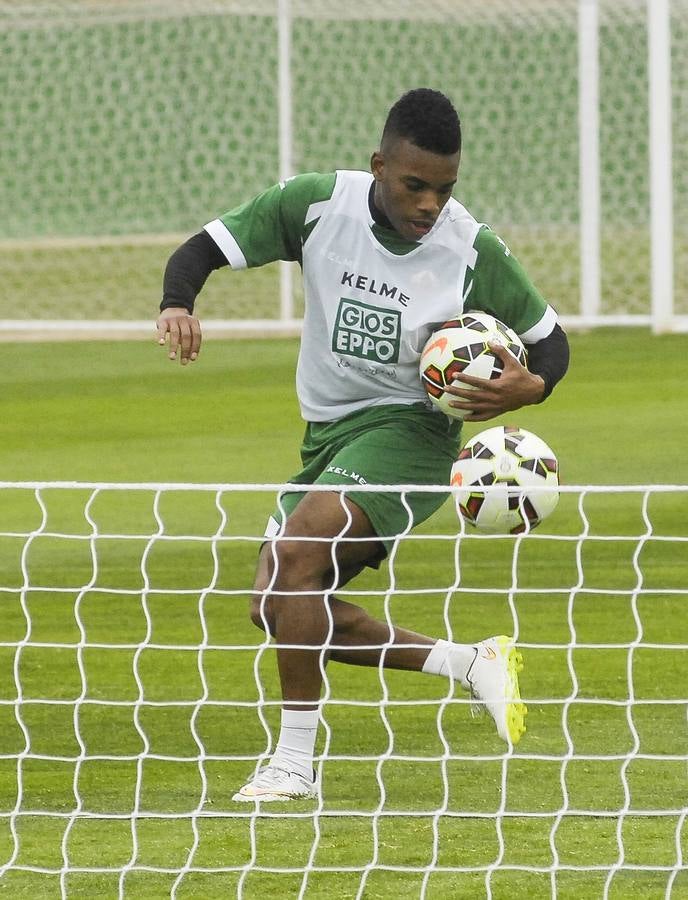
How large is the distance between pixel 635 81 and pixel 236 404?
7239mm

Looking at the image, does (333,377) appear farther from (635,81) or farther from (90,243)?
(90,243)

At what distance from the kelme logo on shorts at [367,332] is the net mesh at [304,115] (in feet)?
42.3

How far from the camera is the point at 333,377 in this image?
5590 mm

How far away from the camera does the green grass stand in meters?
4.49

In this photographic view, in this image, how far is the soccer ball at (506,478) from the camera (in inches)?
204

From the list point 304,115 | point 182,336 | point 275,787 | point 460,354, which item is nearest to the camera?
point 275,787

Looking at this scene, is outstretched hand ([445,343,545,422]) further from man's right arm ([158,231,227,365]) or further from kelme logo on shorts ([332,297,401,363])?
man's right arm ([158,231,227,365])

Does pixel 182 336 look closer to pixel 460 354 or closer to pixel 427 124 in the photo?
pixel 460 354

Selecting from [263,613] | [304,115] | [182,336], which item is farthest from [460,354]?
[304,115]

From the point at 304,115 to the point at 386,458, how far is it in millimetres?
14764

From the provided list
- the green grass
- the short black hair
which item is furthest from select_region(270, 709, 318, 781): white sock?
the short black hair

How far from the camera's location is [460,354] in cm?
523

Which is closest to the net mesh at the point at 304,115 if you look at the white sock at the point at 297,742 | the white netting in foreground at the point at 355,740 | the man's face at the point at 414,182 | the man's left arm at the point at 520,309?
the white netting in foreground at the point at 355,740

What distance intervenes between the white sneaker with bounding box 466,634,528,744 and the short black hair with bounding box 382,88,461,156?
137cm
